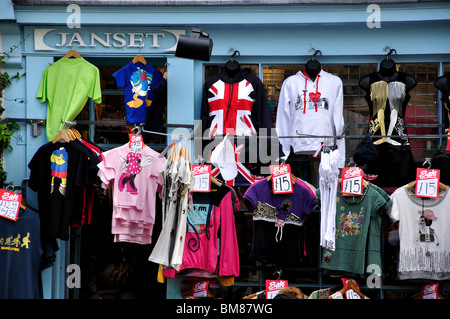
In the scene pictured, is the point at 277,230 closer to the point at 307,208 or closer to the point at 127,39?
the point at 307,208

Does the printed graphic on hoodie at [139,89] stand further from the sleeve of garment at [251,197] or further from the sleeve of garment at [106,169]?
the sleeve of garment at [251,197]

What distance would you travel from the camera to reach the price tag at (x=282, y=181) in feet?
25.3

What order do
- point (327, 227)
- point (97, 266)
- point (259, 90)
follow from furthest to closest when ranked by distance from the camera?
point (97, 266) → point (259, 90) → point (327, 227)

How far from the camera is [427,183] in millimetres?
7461

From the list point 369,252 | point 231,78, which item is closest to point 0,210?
point 231,78

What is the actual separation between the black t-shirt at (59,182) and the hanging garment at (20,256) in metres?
0.15

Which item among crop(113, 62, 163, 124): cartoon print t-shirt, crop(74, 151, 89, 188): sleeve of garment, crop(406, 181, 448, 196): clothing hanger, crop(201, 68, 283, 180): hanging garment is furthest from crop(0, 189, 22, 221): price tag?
crop(406, 181, 448, 196): clothing hanger

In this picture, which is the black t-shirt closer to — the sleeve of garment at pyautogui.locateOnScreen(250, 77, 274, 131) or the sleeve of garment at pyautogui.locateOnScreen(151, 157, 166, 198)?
the sleeve of garment at pyautogui.locateOnScreen(151, 157, 166, 198)

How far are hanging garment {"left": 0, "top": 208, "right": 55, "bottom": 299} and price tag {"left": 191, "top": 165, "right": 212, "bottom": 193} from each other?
1708 mm

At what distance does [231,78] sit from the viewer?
8281mm

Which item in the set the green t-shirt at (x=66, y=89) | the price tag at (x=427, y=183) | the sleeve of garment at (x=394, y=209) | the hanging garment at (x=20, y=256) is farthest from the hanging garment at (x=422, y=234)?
the hanging garment at (x=20, y=256)

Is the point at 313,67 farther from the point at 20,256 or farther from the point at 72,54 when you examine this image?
the point at 20,256

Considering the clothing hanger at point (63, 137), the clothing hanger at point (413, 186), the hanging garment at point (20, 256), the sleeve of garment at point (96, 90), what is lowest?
the hanging garment at point (20, 256)

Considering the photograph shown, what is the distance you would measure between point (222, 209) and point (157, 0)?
2449 mm
